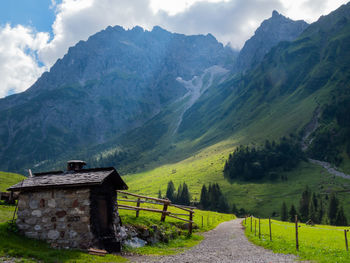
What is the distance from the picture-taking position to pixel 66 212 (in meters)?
21.3

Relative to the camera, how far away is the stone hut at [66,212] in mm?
20938

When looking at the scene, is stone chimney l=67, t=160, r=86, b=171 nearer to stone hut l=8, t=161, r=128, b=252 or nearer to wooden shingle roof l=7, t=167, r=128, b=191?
wooden shingle roof l=7, t=167, r=128, b=191

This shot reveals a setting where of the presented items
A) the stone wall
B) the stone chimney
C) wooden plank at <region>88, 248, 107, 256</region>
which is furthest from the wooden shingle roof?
wooden plank at <region>88, 248, 107, 256</region>

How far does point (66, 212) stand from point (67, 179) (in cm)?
246

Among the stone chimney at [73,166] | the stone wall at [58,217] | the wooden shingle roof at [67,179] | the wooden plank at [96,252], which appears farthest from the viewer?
the stone chimney at [73,166]

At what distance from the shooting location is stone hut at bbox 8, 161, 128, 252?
2094cm

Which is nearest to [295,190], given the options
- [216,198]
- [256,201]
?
[256,201]

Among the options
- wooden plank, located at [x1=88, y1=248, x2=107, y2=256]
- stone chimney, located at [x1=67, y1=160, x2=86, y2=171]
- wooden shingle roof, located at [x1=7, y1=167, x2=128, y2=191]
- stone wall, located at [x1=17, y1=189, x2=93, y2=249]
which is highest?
stone chimney, located at [x1=67, y1=160, x2=86, y2=171]

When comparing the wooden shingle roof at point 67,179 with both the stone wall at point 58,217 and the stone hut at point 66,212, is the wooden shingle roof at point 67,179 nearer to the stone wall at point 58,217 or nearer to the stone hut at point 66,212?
the stone hut at point 66,212

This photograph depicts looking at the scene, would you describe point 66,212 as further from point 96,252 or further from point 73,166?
point 73,166

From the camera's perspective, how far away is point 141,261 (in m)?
20.0

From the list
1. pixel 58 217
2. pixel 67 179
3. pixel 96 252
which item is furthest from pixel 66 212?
pixel 96 252

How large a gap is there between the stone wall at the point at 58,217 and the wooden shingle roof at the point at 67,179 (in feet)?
1.82

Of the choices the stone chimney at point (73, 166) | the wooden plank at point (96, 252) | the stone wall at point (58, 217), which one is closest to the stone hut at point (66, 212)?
the stone wall at point (58, 217)
